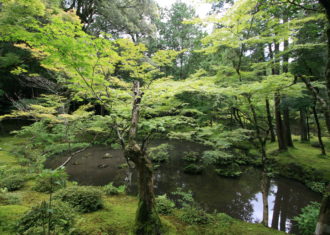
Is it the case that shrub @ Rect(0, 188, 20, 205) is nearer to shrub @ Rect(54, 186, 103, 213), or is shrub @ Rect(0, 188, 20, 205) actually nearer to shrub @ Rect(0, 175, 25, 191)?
shrub @ Rect(54, 186, 103, 213)

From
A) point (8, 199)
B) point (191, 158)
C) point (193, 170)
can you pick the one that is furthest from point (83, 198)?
point (191, 158)

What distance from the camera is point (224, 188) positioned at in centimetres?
768

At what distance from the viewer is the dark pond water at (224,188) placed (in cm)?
607

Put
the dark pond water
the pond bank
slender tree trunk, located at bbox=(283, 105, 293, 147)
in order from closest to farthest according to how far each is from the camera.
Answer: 1. the dark pond water
2. the pond bank
3. slender tree trunk, located at bbox=(283, 105, 293, 147)

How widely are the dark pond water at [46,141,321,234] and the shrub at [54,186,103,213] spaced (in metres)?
1.32

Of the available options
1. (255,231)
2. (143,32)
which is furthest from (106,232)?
(143,32)

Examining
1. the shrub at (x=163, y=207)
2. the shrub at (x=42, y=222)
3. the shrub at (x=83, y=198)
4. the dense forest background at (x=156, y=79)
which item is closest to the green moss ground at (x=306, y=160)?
the dense forest background at (x=156, y=79)

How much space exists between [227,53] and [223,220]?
821cm

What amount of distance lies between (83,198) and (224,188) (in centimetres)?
623

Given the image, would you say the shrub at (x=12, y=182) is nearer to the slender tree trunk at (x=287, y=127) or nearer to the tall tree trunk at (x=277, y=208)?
the tall tree trunk at (x=277, y=208)

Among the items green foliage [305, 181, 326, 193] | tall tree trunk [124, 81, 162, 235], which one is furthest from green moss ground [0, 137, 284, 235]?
green foliage [305, 181, 326, 193]

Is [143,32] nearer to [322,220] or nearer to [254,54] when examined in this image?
[254,54]

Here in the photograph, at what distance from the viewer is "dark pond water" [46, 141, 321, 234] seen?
6070 mm

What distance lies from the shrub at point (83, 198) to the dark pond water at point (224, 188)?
1325mm
